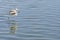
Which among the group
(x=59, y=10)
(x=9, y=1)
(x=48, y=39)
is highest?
(x=9, y=1)

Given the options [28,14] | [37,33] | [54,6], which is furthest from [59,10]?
[37,33]

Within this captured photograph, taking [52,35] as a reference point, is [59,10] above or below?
above

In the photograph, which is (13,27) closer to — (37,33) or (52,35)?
(37,33)

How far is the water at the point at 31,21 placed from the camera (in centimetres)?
226

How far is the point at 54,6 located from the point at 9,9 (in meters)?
0.60

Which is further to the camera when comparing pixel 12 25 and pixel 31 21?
pixel 31 21

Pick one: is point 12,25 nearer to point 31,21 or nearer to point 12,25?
point 12,25

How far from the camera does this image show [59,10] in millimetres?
2768

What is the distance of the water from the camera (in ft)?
7.40

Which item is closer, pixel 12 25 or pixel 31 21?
pixel 12 25

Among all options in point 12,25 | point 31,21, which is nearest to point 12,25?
point 12,25

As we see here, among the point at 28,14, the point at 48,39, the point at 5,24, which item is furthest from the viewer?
the point at 28,14

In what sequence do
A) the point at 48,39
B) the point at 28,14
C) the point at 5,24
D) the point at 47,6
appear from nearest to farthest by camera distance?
the point at 48,39 < the point at 5,24 < the point at 28,14 < the point at 47,6

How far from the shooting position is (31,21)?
2.51 m
